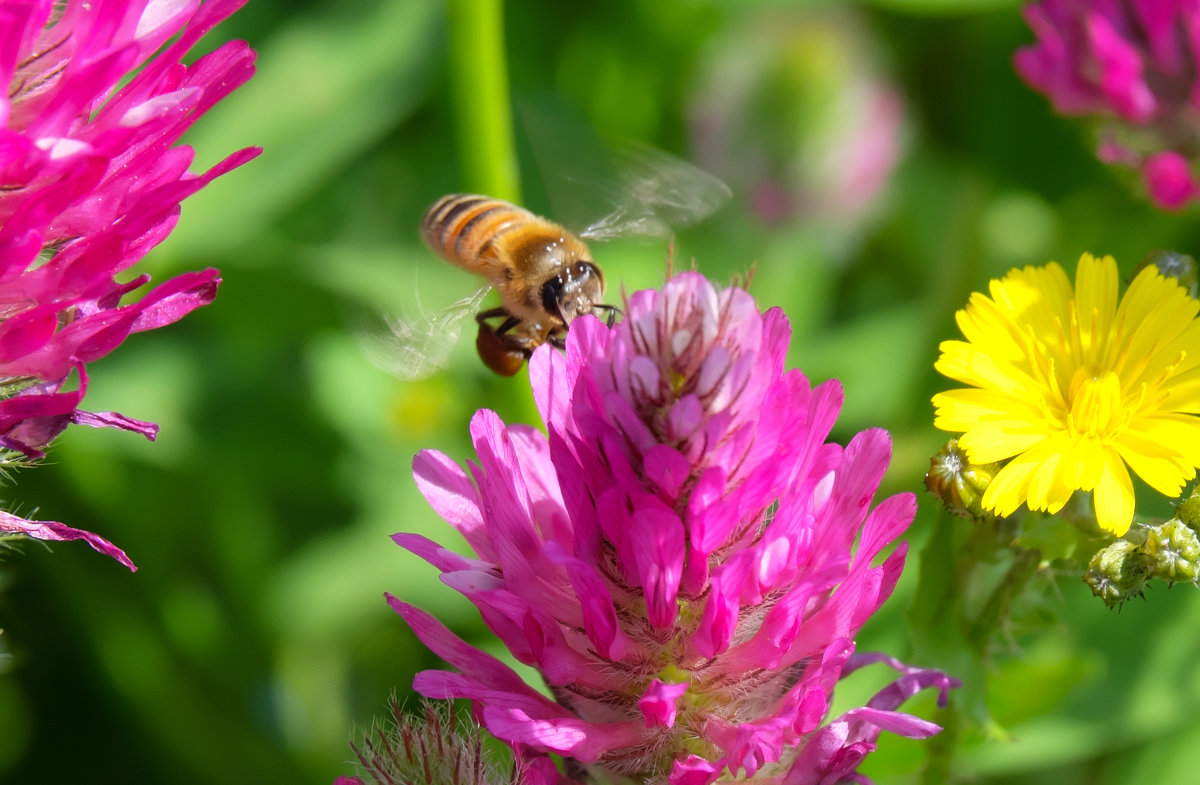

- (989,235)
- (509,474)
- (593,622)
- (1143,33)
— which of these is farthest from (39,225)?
(989,235)

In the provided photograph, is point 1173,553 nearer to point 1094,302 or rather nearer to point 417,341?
point 1094,302

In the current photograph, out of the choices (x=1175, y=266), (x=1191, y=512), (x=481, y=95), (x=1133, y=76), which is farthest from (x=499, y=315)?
(x=1133, y=76)

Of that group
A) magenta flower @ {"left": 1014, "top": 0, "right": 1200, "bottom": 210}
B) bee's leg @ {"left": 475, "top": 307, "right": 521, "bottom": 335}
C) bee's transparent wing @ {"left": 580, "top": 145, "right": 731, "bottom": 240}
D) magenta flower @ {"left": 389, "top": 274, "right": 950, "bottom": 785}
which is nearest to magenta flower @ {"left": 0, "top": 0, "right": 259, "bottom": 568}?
magenta flower @ {"left": 389, "top": 274, "right": 950, "bottom": 785}

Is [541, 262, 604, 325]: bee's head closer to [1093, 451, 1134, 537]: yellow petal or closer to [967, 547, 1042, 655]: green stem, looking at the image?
[967, 547, 1042, 655]: green stem

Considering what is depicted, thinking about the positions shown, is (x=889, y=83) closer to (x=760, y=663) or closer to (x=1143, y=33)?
(x=1143, y=33)

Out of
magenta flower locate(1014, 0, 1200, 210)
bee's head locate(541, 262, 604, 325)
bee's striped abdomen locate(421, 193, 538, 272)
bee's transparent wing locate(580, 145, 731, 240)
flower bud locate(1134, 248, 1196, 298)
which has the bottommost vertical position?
bee's head locate(541, 262, 604, 325)

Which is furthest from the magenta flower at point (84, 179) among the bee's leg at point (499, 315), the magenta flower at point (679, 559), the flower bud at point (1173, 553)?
the flower bud at point (1173, 553)
